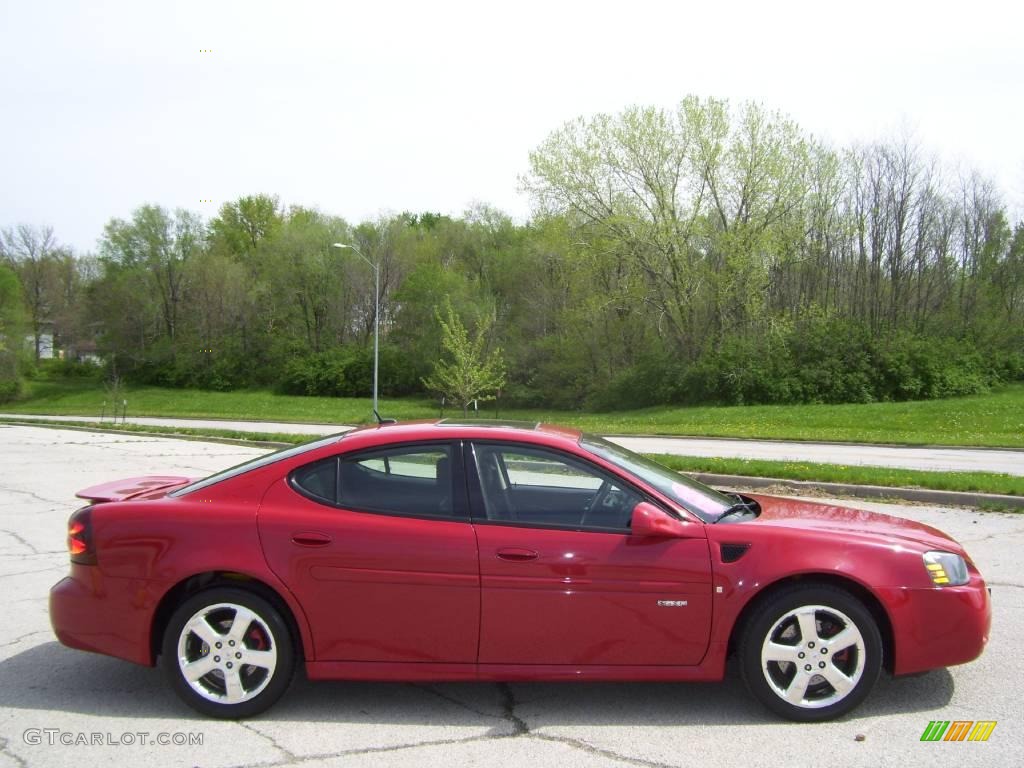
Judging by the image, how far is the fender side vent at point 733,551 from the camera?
4.04 metres

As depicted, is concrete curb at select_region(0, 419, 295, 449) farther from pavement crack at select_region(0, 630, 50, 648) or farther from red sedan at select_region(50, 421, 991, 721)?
red sedan at select_region(50, 421, 991, 721)

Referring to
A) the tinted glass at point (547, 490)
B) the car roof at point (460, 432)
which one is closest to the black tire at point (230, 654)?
the car roof at point (460, 432)

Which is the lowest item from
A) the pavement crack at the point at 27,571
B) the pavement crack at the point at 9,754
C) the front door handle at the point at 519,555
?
the pavement crack at the point at 27,571

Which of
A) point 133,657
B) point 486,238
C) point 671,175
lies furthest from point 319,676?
point 486,238

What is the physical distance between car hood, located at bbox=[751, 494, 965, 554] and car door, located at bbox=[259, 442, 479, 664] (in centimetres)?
156

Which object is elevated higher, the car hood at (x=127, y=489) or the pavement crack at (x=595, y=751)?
the car hood at (x=127, y=489)

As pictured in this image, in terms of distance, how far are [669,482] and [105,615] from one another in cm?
298

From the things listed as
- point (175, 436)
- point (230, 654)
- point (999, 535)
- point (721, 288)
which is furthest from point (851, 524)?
point (721, 288)

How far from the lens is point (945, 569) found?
4.15 m

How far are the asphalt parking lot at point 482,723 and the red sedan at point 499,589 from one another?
22cm

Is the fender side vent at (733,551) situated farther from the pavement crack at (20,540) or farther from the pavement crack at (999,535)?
the pavement crack at (20,540)

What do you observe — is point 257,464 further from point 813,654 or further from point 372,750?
point 813,654

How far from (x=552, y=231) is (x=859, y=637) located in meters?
37.4

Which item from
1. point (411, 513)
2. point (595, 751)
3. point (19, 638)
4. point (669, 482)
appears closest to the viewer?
point (595, 751)
